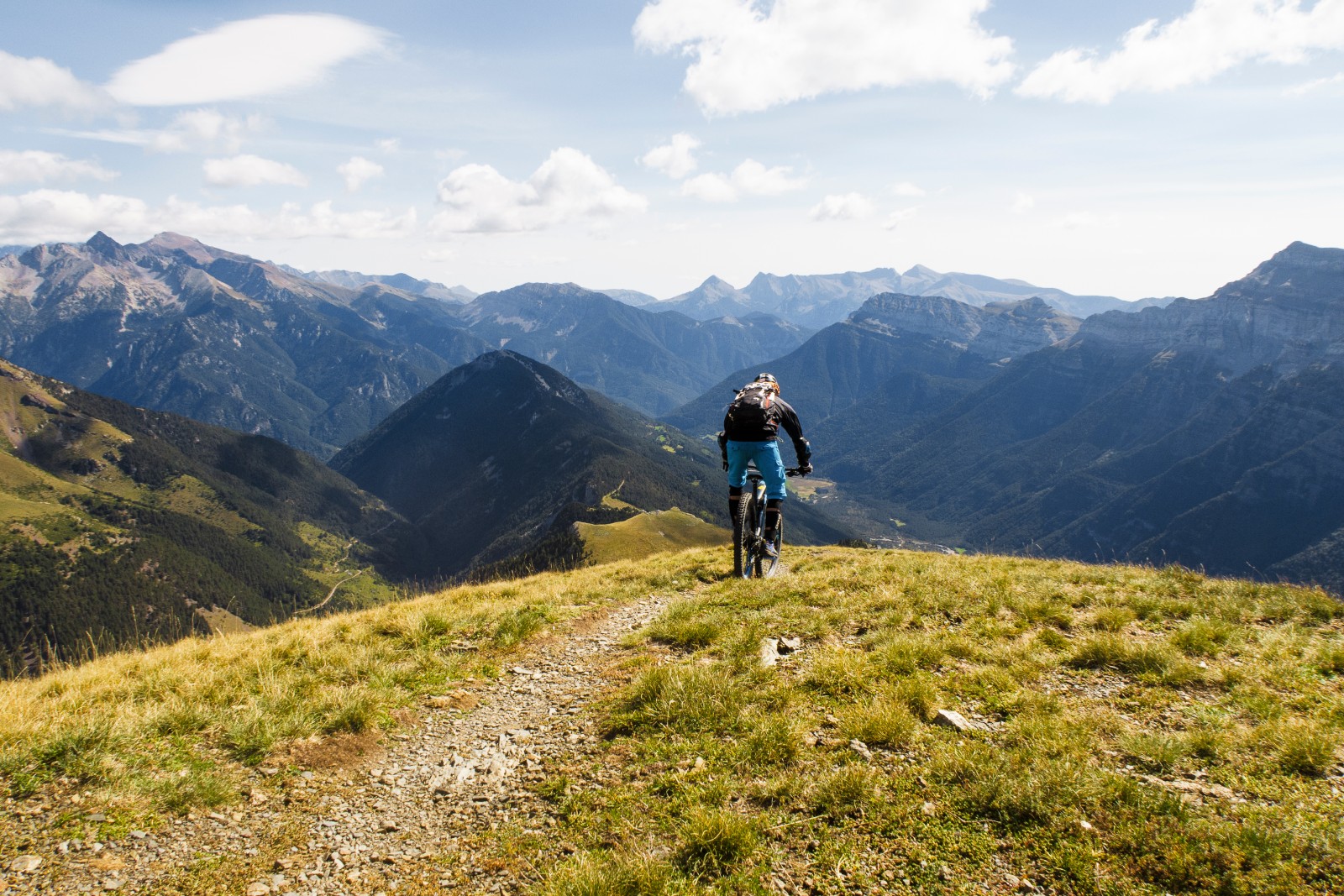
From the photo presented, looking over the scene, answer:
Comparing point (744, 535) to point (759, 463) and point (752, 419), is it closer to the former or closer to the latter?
point (759, 463)

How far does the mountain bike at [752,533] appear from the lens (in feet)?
51.9

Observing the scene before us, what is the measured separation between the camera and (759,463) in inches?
623

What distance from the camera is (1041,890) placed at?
17.6 ft

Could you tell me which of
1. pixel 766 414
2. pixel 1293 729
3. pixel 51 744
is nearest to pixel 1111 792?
pixel 1293 729

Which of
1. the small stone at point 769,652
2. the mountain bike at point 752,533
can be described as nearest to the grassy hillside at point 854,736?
the small stone at point 769,652

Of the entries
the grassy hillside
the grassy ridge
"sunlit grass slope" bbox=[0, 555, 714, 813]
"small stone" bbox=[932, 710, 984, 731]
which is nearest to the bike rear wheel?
the grassy hillside

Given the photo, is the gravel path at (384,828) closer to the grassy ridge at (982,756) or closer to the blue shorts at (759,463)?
the grassy ridge at (982,756)

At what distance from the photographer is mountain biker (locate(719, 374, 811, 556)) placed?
15.3 meters

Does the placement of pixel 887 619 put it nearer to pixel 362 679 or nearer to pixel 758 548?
pixel 758 548

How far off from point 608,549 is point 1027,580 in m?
157

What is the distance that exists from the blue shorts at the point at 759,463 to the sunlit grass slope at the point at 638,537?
141 meters

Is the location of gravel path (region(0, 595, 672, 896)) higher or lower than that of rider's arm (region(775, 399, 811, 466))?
lower

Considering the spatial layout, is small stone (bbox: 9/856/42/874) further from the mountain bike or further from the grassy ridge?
the mountain bike

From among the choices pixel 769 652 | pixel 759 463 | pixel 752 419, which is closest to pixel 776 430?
pixel 752 419
